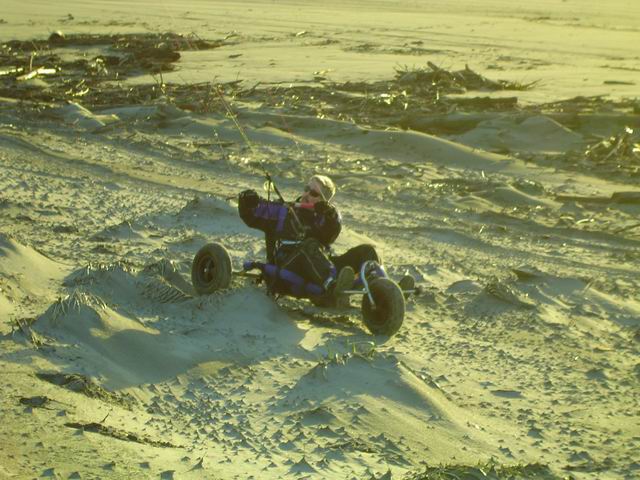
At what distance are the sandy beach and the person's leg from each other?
290 millimetres

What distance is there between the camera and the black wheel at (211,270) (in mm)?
7516

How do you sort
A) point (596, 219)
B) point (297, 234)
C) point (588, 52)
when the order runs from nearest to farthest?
1. point (297, 234)
2. point (596, 219)
3. point (588, 52)

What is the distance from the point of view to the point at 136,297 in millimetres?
7141

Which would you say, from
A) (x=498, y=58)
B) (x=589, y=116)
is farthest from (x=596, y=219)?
(x=498, y=58)

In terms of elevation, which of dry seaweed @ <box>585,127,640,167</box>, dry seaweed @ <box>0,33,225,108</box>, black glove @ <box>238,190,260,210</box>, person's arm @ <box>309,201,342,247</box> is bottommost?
dry seaweed @ <box>0,33,225,108</box>

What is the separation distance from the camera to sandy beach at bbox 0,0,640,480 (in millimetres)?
5301

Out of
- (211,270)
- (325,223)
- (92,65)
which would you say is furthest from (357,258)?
(92,65)

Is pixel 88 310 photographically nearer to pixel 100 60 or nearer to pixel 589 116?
pixel 589 116

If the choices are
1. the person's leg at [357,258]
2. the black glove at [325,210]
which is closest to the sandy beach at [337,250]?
the person's leg at [357,258]

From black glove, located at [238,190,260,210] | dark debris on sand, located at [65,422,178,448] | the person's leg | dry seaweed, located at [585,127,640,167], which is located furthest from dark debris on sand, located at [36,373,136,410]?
dry seaweed, located at [585,127,640,167]

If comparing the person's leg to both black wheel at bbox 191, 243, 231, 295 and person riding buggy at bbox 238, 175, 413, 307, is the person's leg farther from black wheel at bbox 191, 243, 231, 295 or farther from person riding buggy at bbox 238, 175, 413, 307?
black wheel at bbox 191, 243, 231, 295

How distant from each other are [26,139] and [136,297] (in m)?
6.92

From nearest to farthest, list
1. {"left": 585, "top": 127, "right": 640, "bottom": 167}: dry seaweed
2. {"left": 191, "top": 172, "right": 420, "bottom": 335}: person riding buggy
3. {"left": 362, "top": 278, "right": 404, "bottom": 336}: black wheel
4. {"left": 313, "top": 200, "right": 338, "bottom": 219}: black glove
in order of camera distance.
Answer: {"left": 362, "top": 278, "right": 404, "bottom": 336}: black wheel
{"left": 191, "top": 172, "right": 420, "bottom": 335}: person riding buggy
{"left": 313, "top": 200, "right": 338, "bottom": 219}: black glove
{"left": 585, "top": 127, "right": 640, "bottom": 167}: dry seaweed

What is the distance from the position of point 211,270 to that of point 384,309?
1193mm
